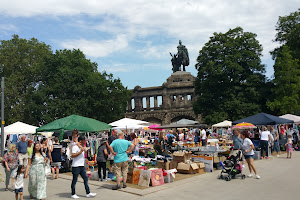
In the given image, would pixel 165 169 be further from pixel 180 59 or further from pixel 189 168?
pixel 180 59

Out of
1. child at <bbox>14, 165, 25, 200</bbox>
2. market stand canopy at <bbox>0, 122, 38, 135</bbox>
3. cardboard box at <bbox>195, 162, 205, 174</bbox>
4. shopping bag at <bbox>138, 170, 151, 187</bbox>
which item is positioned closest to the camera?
child at <bbox>14, 165, 25, 200</bbox>

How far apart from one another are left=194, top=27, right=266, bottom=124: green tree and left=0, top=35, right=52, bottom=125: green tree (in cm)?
2176

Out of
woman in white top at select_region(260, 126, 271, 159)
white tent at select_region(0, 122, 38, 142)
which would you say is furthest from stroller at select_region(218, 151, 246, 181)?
white tent at select_region(0, 122, 38, 142)

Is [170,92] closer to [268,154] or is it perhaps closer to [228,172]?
[268,154]

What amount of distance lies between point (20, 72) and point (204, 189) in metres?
40.0

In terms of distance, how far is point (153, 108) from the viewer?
51.9 metres

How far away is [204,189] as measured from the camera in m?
9.52

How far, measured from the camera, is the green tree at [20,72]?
4109cm

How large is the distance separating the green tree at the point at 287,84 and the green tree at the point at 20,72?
29.2 m

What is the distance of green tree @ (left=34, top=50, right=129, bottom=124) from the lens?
36.9 meters

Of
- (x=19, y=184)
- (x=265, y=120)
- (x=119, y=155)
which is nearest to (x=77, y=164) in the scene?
(x=119, y=155)

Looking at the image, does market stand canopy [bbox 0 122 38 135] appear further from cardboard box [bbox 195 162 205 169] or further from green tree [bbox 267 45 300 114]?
green tree [bbox 267 45 300 114]

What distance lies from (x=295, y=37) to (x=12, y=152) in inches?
1359

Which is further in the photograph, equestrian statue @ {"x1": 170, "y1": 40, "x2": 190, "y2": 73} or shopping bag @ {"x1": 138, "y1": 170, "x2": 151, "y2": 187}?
equestrian statue @ {"x1": 170, "y1": 40, "x2": 190, "y2": 73}
